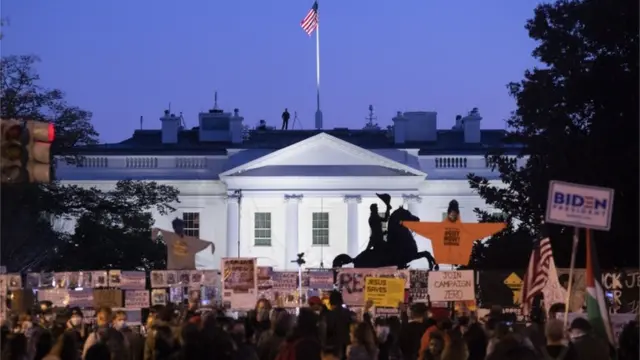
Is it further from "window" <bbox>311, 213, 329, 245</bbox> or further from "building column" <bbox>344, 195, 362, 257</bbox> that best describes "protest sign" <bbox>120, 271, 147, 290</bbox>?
"window" <bbox>311, 213, 329, 245</bbox>

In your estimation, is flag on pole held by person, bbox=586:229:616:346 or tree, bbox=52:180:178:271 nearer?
flag on pole held by person, bbox=586:229:616:346

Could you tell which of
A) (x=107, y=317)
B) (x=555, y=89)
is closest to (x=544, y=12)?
(x=555, y=89)

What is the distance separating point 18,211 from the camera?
1793 inches

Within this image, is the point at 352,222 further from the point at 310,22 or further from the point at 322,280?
the point at 322,280

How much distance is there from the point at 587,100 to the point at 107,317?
23506 mm

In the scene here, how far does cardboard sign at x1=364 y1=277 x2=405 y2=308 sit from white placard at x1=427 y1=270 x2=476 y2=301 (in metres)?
0.48

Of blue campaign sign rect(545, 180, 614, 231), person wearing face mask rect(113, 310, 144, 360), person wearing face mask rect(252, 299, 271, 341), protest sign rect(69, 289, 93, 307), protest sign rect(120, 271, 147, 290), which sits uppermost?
blue campaign sign rect(545, 180, 614, 231)

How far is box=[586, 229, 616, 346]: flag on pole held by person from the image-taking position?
14.3m

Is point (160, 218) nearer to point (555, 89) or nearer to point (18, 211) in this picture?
point (18, 211)

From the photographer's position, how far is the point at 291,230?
7881 cm

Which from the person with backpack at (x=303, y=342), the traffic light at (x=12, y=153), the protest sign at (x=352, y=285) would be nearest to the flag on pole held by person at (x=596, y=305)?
the person with backpack at (x=303, y=342)

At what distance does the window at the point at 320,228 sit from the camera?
80000mm

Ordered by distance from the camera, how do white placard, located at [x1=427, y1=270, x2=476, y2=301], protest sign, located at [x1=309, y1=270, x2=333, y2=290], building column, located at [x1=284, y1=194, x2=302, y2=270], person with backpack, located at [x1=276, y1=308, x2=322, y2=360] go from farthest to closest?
building column, located at [x1=284, y1=194, x2=302, y2=270]
protest sign, located at [x1=309, y1=270, x2=333, y2=290]
white placard, located at [x1=427, y1=270, x2=476, y2=301]
person with backpack, located at [x1=276, y1=308, x2=322, y2=360]

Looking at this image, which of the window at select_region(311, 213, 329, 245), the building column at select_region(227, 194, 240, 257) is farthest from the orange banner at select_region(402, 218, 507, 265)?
the window at select_region(311, 213, 329, 245)
